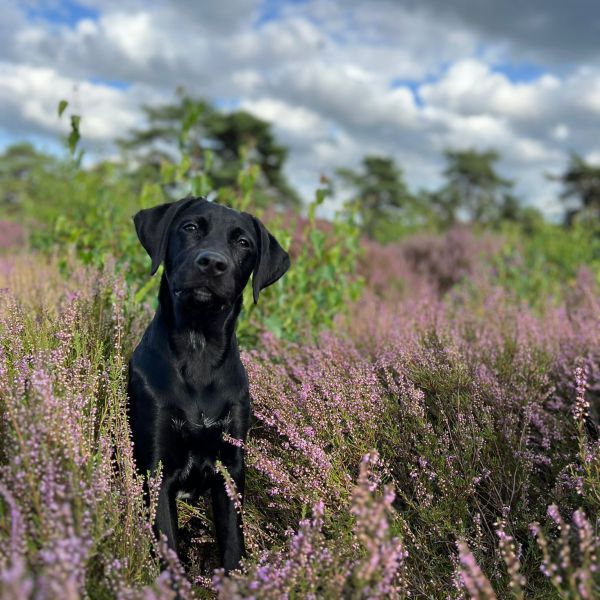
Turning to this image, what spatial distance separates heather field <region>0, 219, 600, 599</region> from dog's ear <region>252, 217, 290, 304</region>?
544 mm

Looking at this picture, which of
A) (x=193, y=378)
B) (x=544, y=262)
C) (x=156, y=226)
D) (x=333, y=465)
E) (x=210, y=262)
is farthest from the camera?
(x=544, y=262)

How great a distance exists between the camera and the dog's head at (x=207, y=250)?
255 centimetres

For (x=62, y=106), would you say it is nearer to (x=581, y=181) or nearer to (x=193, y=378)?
(x=193, y=378)

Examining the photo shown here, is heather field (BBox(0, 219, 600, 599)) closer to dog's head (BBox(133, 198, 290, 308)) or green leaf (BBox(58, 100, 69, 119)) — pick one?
dog's head (BBox(133, 198, 290, 308))

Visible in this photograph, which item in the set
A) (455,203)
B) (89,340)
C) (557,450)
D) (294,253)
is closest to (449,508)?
(557,450)

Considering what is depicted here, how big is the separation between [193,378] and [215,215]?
2.60 ft

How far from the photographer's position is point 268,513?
9.48ft

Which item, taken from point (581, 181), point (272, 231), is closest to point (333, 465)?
point (272, 231)

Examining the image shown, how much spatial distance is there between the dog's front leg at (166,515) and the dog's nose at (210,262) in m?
0.92

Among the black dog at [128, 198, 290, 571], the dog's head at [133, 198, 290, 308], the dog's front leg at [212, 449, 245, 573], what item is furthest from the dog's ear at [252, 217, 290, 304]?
the dog's front leg at [212, 449, 245, 573]

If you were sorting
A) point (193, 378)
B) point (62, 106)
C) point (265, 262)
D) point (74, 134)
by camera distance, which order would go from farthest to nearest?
1. point (74, 134)
2. point (62, 106)
3. point (265, 262)
4. point (193, 378)

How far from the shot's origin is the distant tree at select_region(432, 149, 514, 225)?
3434cm

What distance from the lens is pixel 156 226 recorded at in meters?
2.87

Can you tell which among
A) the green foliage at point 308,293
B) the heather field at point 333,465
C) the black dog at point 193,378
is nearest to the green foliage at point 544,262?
the green foliage at point 308,293
